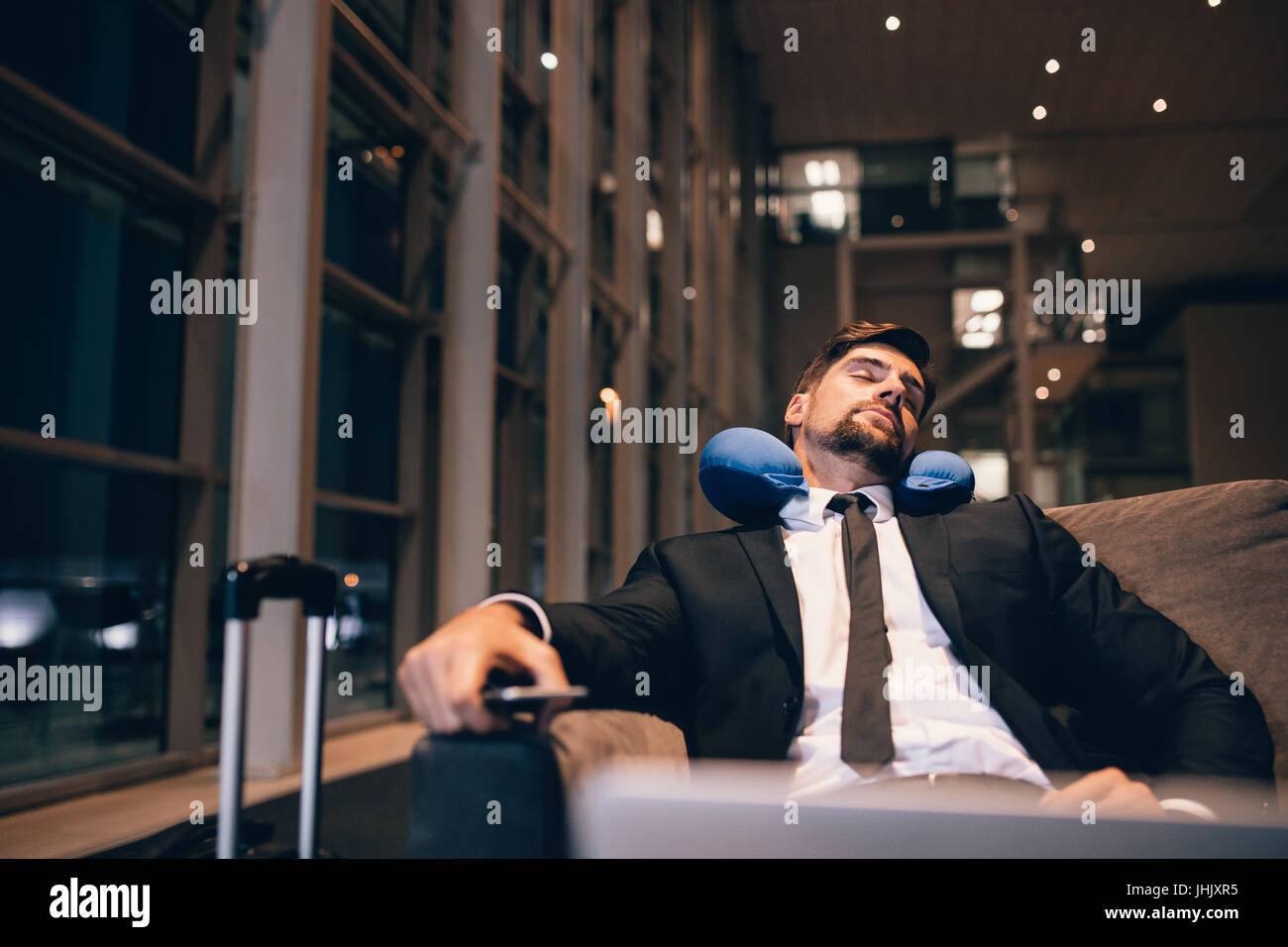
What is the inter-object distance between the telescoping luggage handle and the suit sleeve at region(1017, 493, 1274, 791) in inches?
45.1

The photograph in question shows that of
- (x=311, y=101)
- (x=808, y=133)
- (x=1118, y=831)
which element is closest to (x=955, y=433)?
(x=808, y=133)

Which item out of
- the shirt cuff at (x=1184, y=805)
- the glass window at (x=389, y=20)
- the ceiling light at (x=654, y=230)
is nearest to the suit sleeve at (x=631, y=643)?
the shirt cuff at (x=1184, y=805)

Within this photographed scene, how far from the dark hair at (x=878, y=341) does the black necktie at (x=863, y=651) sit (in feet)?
1.26

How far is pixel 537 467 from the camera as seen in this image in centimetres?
693

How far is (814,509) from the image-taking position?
1.77 m

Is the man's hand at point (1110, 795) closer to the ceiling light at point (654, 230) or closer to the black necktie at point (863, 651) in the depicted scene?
the black necktie at point (863, 651)

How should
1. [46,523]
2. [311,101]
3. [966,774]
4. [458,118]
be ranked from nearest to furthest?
[966,774] < [46,523] < [311,101] < [458,118]

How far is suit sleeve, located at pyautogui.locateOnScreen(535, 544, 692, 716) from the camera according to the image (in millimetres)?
1287

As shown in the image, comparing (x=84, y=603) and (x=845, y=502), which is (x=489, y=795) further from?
(x=84, y=603)

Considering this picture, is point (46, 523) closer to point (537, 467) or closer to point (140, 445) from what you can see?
point (140, 445)

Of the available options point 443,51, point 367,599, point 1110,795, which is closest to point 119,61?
point 443,51

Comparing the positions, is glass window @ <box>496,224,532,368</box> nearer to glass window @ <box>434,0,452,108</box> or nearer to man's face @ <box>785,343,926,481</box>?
glass window @ <box>434,0,452,108</box>

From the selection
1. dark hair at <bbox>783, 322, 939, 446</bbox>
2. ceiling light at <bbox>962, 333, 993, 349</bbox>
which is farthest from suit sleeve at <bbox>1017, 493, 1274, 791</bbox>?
ceiling light at <bbox>962, 333, 993, 349</bbox>
